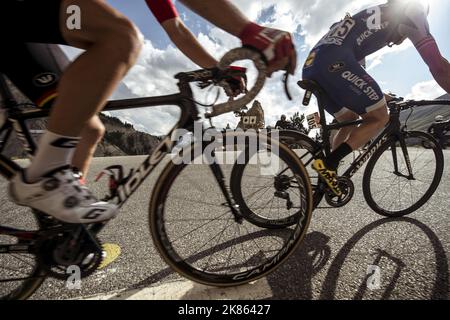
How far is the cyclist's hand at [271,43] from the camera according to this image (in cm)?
111

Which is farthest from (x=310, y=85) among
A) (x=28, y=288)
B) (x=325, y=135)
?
(x=28, y=288)

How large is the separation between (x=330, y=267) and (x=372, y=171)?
1421 millimetres

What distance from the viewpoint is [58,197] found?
1.11m

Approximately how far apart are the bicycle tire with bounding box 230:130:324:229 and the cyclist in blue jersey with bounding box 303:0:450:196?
0.49ft

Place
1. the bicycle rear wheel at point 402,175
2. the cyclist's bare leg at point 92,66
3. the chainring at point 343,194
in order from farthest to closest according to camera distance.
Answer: the bicycle rear wheel at point 402,175 < the chainring at point 343,194 < the cyclist's bare leg at point 92,66

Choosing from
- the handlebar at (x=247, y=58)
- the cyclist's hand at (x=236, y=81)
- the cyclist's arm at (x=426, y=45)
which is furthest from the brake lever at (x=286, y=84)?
the cyclist's arm at (x=426, y=45)

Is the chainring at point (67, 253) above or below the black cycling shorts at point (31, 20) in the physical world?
below

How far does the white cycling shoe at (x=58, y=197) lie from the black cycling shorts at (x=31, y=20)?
0.67 meters

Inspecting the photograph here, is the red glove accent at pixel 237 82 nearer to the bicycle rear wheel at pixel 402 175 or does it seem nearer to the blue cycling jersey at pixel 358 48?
the blue cycling jersey at pixel 358 48

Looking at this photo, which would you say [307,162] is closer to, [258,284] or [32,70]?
[258,284]

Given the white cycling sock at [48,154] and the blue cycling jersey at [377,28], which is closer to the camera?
the white cycling sock at [48,154]

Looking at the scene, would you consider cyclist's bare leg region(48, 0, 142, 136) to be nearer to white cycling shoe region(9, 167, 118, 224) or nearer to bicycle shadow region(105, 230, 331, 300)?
white cycling shoe region(9, 167, 118, 224)

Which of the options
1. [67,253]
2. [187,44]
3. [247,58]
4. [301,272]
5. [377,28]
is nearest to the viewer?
[247,58]

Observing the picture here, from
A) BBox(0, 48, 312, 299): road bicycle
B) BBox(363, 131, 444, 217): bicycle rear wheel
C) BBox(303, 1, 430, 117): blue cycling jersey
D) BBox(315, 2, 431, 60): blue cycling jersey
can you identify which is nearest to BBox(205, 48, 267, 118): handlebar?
BBox(0, 48, 312, 299): road bicycle
